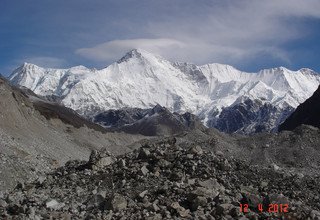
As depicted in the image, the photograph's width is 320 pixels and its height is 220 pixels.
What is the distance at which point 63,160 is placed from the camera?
55469mm

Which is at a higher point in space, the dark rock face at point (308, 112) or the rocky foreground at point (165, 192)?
the rocky foreground at point (165, 192)

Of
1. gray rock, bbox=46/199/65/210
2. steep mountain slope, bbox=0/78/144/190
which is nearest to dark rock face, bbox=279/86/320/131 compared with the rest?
steep mountain slope, bbox=0/78/144/190

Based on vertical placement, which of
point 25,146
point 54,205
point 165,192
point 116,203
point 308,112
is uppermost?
point 165,192

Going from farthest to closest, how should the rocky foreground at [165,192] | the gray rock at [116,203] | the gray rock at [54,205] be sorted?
the gray rock at [54,205], the gray rock at [116,203], the rocky foreground at [165,192]

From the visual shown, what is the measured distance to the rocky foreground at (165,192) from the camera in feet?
63.8

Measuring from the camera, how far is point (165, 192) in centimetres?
2125

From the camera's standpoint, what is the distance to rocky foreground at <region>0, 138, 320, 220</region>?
19453 millimetres
